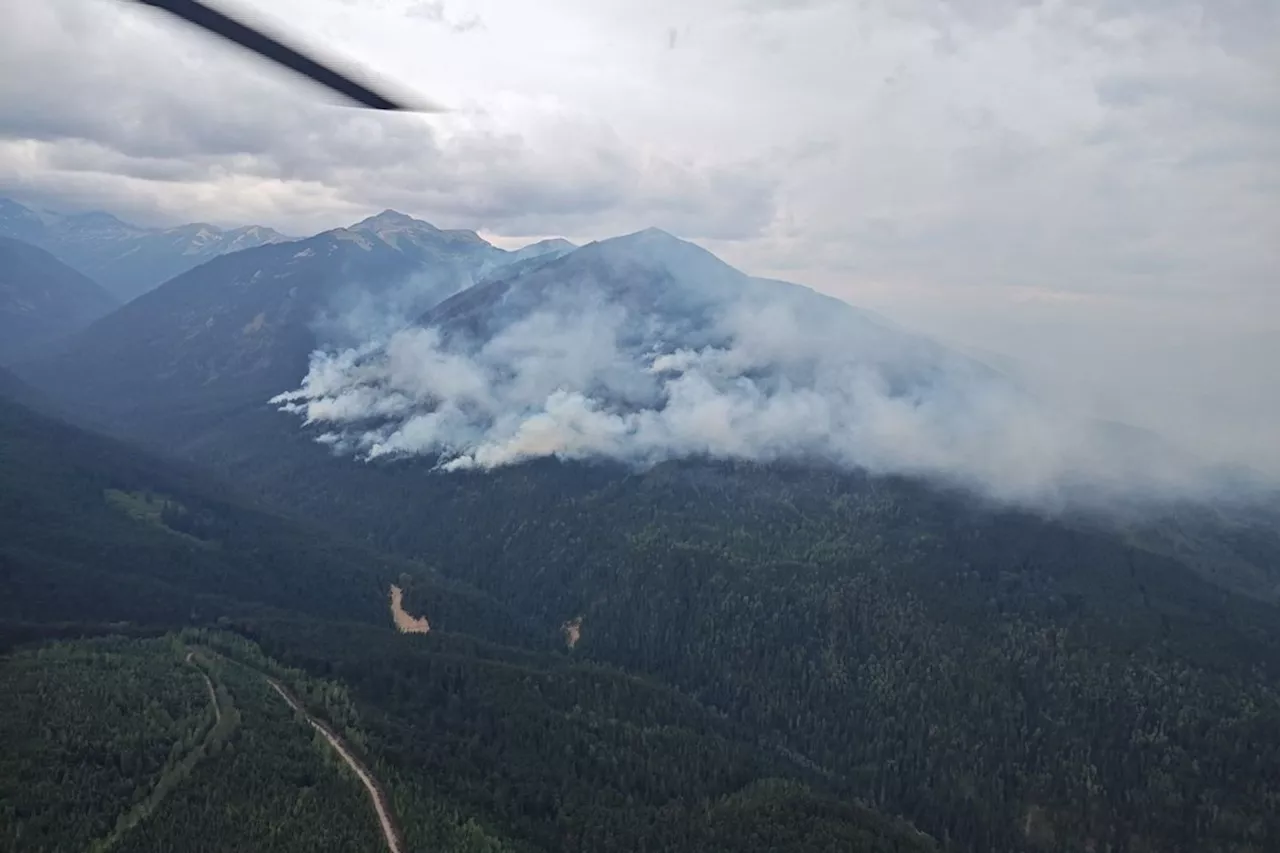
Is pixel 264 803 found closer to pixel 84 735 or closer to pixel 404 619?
pixel 84 735

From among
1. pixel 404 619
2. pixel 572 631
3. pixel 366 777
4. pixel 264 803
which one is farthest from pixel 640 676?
pixel 264 803

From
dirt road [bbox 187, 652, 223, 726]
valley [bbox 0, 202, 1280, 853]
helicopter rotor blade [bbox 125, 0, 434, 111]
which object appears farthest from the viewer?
dirt road [bbox 187, 652, 223, 726]

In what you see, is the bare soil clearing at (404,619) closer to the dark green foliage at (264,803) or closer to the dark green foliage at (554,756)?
the dark green foliage at (554,756)

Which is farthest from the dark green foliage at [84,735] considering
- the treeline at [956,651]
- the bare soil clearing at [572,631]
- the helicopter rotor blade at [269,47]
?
the bare soil clearing at [572,631]

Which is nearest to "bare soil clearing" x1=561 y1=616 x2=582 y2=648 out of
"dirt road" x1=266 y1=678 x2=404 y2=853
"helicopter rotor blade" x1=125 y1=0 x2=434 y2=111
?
"dirt road" x1=266 y1=678 x2=404 y2=853

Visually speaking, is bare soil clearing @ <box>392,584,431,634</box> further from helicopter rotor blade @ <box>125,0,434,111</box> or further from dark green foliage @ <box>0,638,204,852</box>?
helicopter rotor blade @ <box>125,0,434,111</box>

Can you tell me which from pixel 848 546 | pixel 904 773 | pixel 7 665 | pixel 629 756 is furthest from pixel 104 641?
pixel 848 546

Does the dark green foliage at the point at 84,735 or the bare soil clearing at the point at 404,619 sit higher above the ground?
the dark green foliage at the point at 84,735
